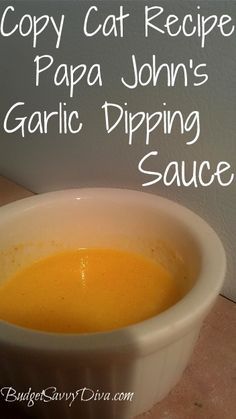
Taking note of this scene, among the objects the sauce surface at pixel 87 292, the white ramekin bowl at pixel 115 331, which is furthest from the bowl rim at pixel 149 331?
the sauce surface at pixel 87 292

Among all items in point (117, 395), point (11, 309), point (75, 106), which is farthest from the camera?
point (75, 106)

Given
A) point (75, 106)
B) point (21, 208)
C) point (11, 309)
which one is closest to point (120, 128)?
point (75, 106)

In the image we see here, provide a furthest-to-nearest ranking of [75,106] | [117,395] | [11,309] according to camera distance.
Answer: [75,106], [11,309], [117,395]

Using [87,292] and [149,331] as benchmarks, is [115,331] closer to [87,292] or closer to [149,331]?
[149,331]

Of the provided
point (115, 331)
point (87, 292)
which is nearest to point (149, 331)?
point (115, 331)

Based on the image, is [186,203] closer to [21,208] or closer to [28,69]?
[21,208]

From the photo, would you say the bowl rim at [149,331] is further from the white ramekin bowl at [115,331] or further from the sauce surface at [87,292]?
the sauce surface at [87,292]
